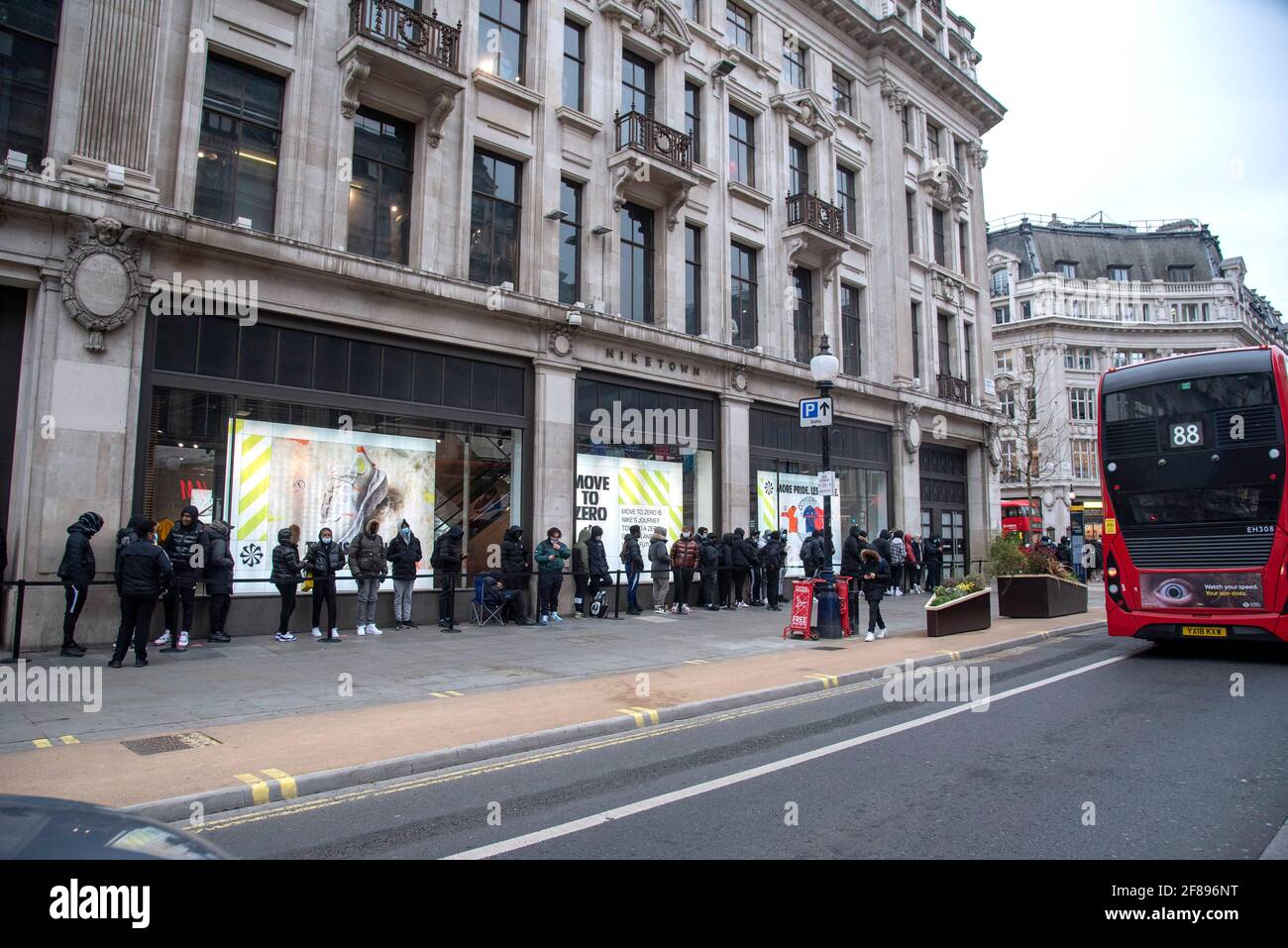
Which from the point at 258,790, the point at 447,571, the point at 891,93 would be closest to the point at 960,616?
the point at 447,571

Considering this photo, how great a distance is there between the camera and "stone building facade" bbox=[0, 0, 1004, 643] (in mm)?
12055

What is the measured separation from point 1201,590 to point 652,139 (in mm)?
15123

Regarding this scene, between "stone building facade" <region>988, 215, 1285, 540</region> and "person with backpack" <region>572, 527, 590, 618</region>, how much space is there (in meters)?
51.5

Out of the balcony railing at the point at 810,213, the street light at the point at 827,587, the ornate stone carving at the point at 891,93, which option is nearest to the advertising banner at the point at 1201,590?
the street light at the point at 827,587

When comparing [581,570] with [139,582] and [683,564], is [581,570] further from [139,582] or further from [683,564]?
[139,582]

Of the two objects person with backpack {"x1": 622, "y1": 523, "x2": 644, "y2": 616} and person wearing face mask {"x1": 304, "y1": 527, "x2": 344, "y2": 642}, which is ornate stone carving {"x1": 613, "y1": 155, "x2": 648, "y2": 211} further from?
person wearing face mask {"x1": 304, "y1": 527, "x2": 344, "y2": 642}

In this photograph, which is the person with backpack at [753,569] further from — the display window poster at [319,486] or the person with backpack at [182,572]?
the person with backpack at [182,572]

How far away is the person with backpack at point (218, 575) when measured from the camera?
12203 millimetres

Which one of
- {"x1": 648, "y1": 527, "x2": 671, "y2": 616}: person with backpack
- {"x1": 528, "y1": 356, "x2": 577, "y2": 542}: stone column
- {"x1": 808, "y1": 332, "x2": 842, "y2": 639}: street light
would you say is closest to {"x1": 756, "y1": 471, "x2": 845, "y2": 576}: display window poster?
{"x1": 648, "y1": 527, "x2": 671, "y2": 616}: person with backpack

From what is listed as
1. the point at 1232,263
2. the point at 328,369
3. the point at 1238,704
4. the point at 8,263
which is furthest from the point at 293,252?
the point at 1232,263

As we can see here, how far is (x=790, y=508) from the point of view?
23.0 m

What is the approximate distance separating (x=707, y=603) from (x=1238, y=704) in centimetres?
1188

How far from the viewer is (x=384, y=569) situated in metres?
14.1
